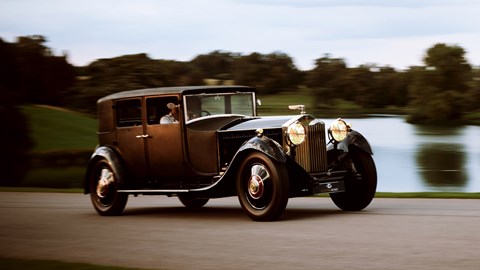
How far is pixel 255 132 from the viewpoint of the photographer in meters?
10.8

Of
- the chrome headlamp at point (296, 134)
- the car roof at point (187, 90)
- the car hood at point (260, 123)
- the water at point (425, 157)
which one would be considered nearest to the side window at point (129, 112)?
the car roof at point (187, 90)

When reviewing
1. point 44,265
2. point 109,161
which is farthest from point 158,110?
point 44,265

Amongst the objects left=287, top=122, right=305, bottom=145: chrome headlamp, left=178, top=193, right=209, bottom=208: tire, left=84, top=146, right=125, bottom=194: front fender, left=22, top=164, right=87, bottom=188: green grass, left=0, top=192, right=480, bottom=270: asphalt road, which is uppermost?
left=287, top=122, right=305, bottom=145: chrome headlamp

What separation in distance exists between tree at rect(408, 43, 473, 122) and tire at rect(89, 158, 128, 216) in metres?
66.0

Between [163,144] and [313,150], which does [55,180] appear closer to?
[163,144]

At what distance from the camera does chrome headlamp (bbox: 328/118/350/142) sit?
1129 cm

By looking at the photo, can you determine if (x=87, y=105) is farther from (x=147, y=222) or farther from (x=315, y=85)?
(x=147, y=222)

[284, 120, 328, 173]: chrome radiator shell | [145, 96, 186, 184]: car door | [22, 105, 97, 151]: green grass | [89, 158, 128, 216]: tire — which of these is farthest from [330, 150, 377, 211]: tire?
[22, 105, 97, 151]: green grass

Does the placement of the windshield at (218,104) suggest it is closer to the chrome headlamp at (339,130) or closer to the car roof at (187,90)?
the car roof at (187,90)

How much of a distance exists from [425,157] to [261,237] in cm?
3759

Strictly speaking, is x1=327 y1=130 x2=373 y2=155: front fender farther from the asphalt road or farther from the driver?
the driver

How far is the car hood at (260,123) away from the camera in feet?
35.4

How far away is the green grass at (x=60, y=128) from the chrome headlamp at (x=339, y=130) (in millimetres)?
59967

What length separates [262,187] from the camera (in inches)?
399
